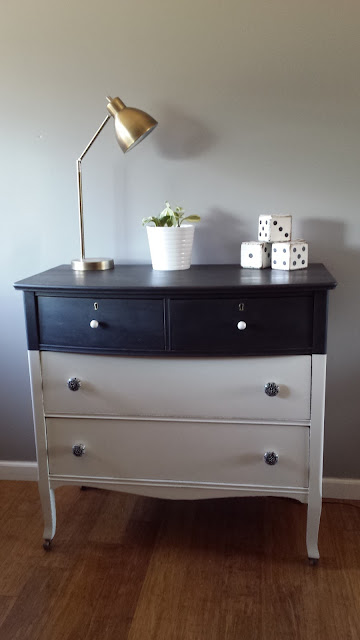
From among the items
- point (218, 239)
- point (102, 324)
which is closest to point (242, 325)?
point (102, 324)

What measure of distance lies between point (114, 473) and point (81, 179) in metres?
1.05

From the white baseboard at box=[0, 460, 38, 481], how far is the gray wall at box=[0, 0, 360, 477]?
85cm

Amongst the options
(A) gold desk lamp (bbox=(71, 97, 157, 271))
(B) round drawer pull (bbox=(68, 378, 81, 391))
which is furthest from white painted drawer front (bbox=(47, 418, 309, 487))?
(A) gold desk lamp (bbox=(71, 97, 157, 271))

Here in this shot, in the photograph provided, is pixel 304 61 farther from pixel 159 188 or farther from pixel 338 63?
pixel 159 188

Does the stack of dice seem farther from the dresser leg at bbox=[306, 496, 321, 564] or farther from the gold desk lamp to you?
the dresser leg at bbox=[306, 496, 321, 564]

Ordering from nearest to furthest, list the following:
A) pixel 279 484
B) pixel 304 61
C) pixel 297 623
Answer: pixel 297 623 → pixel 279 484 → pixel 304 61

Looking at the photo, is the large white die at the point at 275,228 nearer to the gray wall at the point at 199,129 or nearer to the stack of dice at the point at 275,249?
the stack of dice at the point at 275,249

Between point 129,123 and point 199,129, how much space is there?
314 millimetres

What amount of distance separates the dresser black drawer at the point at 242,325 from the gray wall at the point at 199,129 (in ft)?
1.60

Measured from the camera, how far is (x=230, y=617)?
5.67 feet

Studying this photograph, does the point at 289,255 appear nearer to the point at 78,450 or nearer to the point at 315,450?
the point at 315,450

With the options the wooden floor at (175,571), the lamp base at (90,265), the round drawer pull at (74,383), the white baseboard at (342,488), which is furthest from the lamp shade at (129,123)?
the white baseboard at (342,488)

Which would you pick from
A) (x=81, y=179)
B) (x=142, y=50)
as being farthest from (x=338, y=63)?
(x=81, y=179)

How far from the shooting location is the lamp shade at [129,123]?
1922 millimetres
